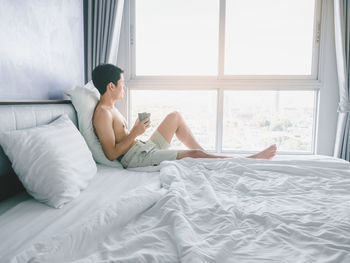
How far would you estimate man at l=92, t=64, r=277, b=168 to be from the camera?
67.4 inches

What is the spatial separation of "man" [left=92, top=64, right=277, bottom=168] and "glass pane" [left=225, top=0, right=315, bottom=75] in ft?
4.05

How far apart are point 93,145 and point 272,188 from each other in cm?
120

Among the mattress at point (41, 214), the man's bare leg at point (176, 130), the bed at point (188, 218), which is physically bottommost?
the mattress at point (41, 214)

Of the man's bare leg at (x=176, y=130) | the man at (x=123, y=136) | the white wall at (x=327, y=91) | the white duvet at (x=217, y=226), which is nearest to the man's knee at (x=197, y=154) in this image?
the man at (x=123, y=136)

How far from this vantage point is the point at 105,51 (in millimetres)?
2545

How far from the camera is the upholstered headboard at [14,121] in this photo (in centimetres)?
105

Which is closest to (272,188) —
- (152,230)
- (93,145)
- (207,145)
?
(152,230)

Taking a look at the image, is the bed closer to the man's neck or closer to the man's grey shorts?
the man's grey shorts

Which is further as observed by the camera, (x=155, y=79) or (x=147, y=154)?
(x=155, y=79)

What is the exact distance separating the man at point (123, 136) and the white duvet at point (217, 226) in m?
0.59

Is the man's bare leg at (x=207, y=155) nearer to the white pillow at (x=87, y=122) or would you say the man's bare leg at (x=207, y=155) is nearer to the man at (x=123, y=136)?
the man at (x=123, y=136)

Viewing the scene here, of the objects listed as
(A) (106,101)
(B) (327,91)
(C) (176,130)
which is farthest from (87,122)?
(B) (327,91)

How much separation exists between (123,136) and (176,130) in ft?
1.64

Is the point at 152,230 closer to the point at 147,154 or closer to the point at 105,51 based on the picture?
the point at 147,154
